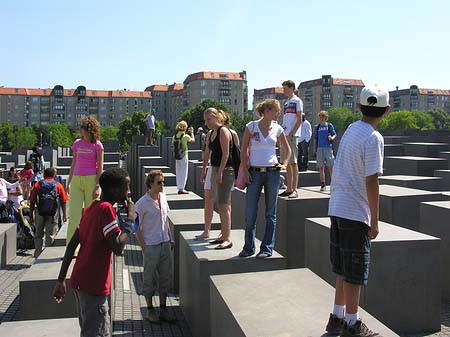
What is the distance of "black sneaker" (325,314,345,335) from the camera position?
12.4 ft

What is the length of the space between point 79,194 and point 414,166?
11.2m

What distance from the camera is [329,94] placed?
185m

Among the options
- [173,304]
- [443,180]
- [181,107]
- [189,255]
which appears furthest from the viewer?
[181,107]

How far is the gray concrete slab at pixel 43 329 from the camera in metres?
4.62

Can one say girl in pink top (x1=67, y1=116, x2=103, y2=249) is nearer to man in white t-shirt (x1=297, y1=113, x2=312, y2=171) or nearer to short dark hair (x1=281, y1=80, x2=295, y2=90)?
short dark hair (x1=281, y1=80, x2=295, y2=90)

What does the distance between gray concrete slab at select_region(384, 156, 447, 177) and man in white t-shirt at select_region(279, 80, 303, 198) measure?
798cm

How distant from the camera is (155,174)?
696cm

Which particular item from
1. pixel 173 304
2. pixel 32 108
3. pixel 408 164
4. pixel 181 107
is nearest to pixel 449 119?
pixel 181 107

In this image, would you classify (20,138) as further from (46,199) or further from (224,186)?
(224,186)

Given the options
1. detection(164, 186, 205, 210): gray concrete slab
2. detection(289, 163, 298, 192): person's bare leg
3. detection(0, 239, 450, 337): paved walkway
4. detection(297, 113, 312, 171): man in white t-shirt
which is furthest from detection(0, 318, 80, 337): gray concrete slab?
detection(297, 113, 312, 171): man in white t-shirt

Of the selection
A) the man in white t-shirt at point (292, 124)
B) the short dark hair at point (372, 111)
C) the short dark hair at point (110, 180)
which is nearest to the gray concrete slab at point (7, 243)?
the man in white t-shirt at point (292, 124)

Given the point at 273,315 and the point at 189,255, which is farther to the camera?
the point at 189,255

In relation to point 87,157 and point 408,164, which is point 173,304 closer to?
point 87,157

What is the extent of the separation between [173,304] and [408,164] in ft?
33.9
